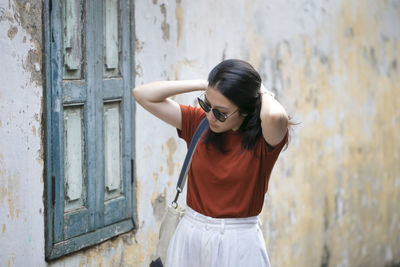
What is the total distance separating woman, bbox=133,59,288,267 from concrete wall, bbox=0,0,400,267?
35.7 inches

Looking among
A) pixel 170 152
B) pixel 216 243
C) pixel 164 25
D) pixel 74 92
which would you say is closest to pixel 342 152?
pixel 170 152

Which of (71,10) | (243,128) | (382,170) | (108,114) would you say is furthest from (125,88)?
(382,170)

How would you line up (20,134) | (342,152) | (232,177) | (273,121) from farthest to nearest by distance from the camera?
1. (342,152)
2. (20,134)
3. (232,177)
4. (273,121)

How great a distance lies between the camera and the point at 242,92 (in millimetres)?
2744

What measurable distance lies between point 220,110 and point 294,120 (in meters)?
2.98

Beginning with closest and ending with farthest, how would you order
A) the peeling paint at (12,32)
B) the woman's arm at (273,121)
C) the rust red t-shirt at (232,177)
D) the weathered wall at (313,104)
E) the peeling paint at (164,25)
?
the woman's arm at (273,121)
the rust red t-shirt at (232,177)
the peeling paint at (12,32)
the peeling paint at (164,25)
the weathered wall at (313,104)

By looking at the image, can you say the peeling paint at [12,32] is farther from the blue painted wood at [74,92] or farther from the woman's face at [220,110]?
the woman's face at [220,110]

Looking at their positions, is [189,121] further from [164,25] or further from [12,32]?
[164,25]

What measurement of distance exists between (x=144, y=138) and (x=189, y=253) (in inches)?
53.8

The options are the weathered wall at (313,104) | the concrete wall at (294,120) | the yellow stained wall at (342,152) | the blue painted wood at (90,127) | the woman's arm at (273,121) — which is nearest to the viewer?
the woman's arm at (273,121)

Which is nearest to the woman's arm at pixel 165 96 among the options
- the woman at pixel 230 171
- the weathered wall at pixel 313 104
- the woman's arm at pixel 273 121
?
the woman at pixel 230 171

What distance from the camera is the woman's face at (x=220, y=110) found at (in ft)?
8.99

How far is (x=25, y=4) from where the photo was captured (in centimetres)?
319

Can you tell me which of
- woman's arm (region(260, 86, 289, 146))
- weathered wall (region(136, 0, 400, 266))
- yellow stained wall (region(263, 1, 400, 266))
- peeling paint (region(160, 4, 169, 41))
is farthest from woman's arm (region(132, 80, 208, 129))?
yellow stained wall (region(263, 1, 400, 266))
